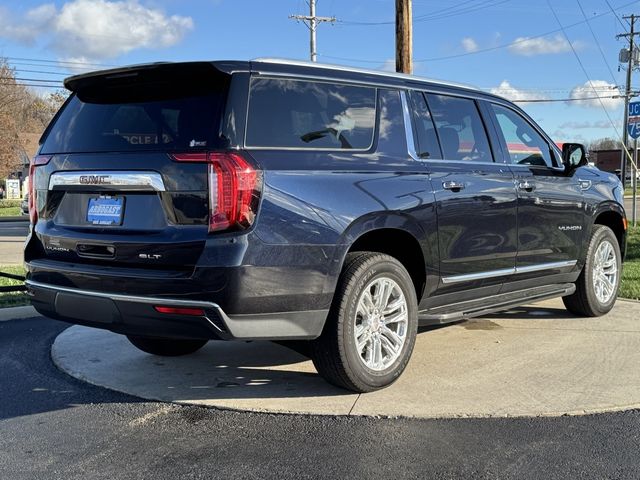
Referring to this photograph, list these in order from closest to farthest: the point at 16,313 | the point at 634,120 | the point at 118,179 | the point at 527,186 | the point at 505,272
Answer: the point at 118,179, the point at 505,272, the point at 527,186, the point at 16,313, the point at 634,120

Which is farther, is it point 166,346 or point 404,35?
point 404,35

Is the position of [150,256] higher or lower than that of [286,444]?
higher

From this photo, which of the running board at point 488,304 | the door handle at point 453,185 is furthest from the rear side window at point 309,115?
the running board at point 488,304

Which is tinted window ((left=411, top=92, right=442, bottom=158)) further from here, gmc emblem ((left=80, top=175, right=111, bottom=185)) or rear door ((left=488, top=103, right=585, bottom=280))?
gmc emblem ((left=80, top=175, right=111, bottom=185))

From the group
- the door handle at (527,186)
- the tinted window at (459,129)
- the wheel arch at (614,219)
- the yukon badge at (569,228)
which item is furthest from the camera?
the wheel arch at (614,219)

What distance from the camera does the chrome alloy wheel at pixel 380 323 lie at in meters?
4.16

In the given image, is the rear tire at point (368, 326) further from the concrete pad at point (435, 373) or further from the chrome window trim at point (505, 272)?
the chrome window trim at point (505, 272)

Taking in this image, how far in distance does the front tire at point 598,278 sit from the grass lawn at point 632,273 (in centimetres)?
109

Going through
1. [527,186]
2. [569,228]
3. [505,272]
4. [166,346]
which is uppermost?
[527,186]

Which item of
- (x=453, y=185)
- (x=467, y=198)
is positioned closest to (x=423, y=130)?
(x=453, y=185)

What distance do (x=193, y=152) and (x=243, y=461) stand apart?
1.63 m

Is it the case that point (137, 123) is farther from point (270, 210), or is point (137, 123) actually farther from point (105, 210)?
point (270, 210)

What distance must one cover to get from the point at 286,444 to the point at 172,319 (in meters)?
0.91

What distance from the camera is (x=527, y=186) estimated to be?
5301 millimetres
